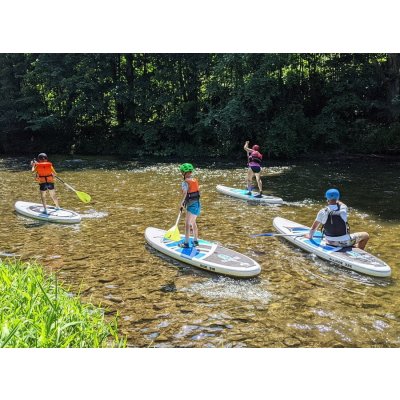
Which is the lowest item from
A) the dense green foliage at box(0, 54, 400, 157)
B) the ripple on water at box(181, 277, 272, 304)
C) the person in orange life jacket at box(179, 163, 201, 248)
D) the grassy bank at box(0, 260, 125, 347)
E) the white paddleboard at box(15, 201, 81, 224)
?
the ripple on water at box(181, 277, 272, 304)

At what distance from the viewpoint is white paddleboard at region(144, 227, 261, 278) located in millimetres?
7969

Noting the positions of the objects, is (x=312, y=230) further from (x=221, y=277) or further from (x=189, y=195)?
(x=189, y=195)

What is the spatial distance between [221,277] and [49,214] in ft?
21.0

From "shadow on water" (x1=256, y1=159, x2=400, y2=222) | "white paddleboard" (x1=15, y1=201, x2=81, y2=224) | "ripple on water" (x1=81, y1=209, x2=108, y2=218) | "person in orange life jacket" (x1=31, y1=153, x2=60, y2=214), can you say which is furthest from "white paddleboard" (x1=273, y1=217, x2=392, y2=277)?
"person in orange life jacket" (x1=31, y1=153, x2=60, y2=214)

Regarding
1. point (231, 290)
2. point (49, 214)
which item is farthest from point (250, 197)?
point (231, 290)

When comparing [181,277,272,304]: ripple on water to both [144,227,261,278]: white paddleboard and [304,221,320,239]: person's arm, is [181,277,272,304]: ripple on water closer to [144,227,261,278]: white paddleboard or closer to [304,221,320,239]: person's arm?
[144,227,261,278]: white paddleboard

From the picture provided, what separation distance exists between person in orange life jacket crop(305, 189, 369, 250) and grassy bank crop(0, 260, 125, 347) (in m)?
5.06

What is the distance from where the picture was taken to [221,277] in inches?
317

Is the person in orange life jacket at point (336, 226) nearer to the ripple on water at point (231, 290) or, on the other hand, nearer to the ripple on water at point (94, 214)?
the ripple on water at point (231, 290)

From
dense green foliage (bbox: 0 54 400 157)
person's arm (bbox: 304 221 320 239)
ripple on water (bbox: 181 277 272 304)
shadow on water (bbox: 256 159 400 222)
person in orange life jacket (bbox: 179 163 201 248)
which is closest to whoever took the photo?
ripple on water (bbox: 181 277 272 304)

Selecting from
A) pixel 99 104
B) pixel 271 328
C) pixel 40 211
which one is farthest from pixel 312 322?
pixel 99 104

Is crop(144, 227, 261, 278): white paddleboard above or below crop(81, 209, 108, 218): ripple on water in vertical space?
above

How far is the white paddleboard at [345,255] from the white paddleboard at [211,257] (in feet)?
5.42
